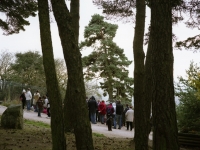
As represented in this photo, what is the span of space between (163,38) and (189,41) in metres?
7.36

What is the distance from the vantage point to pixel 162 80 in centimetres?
441

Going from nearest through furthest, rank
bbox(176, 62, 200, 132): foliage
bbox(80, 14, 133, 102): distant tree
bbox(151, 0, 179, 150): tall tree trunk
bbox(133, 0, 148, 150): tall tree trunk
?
1. bbox(151, 0, 179, 150): tall tree trunk
2. bbox(133, 0, 148, 150): tall tree trunk
3. bbox(176, 62, 200, 132): foliage
4. bbox(80, 14, 133, 102): distant tree

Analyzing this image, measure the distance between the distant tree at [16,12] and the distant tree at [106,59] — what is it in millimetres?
20877

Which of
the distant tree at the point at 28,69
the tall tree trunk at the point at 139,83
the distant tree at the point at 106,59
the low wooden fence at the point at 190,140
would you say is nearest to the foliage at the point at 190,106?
the low wooden fence at the point at 190,140

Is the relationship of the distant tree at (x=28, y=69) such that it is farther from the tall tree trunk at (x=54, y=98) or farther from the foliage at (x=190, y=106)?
the tall tree trunk at (x=54, y=98)

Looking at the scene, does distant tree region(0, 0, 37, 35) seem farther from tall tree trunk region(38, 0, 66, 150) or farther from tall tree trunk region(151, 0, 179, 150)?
tall tree trunk region(151, 0, 179, 150)

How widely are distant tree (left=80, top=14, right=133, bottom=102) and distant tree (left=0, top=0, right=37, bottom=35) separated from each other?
822 inches

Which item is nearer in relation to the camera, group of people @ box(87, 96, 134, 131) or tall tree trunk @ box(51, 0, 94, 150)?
tall tree trunk @ box(51, 0, 94, 150)

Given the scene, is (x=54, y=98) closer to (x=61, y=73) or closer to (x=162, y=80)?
(x=162, y=80)

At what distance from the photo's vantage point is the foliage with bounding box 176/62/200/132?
12156 mm

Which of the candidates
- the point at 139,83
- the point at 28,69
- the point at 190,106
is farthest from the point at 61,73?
the point at 139,83

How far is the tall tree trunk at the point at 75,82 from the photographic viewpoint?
522 cm

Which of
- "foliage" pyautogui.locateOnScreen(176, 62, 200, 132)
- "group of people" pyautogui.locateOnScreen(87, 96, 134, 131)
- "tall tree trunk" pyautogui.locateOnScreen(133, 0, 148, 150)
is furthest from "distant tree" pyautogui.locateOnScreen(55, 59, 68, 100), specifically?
"tall tree trunk" pyautogui.locateOnScreen(133, 0, 148, 150)

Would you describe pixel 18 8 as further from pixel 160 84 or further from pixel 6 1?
pixel 160 84
